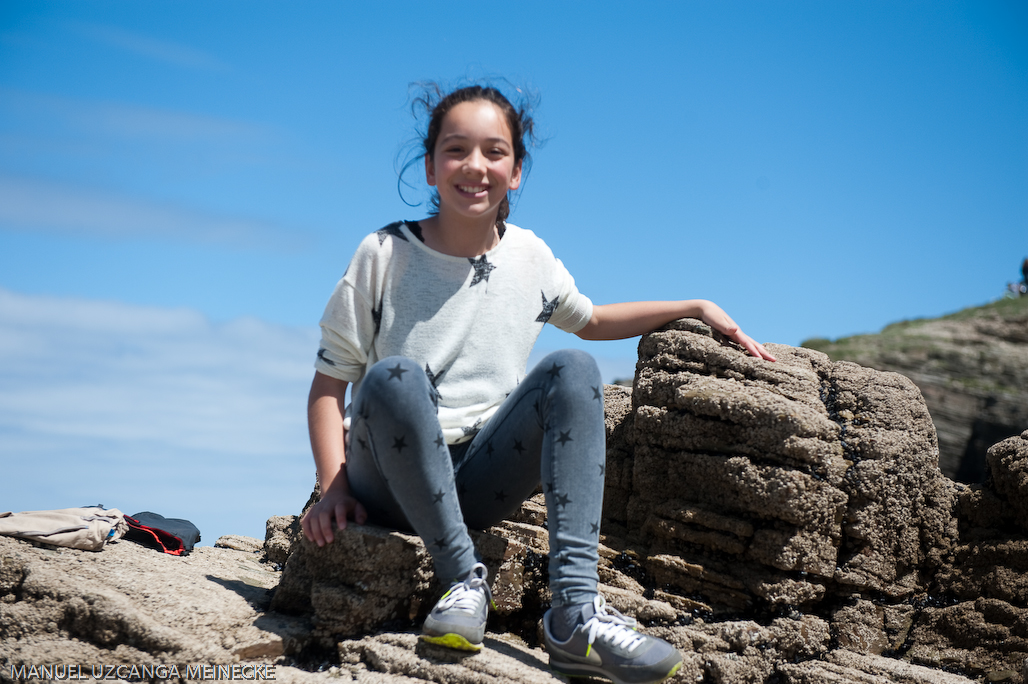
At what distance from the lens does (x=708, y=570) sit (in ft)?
11.5

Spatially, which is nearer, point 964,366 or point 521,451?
point 521,451

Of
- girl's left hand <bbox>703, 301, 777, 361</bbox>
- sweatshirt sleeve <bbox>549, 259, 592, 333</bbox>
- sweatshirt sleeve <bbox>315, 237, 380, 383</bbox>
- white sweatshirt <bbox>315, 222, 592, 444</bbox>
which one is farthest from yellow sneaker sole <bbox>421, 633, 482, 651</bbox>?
girl's left hand <bbox>703, 301, 777, 361</bbox>

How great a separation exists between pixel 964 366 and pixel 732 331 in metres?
20.1

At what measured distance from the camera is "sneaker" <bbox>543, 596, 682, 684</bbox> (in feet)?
8.56

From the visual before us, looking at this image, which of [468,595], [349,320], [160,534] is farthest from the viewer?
[160,534]

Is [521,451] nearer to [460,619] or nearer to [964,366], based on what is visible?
[460,619]

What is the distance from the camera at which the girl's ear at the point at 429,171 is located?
10.9 ft

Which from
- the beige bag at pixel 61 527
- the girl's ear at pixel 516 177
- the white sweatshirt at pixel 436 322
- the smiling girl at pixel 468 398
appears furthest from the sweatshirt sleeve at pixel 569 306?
the beige bag at pixel 61 527

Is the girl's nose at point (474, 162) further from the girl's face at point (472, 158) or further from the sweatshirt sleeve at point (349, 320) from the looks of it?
the sweatshirt sleeve at point (349, 320)

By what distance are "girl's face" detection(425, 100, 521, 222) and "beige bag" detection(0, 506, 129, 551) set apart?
6.68 ft

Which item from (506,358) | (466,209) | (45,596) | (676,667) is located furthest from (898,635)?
(45,596)

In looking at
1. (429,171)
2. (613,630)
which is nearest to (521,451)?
(613,630)

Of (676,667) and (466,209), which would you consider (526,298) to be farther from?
(676,667)

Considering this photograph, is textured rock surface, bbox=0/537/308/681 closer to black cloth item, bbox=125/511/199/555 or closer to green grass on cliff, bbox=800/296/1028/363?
black cloth item, bbox=125/511/199/555
